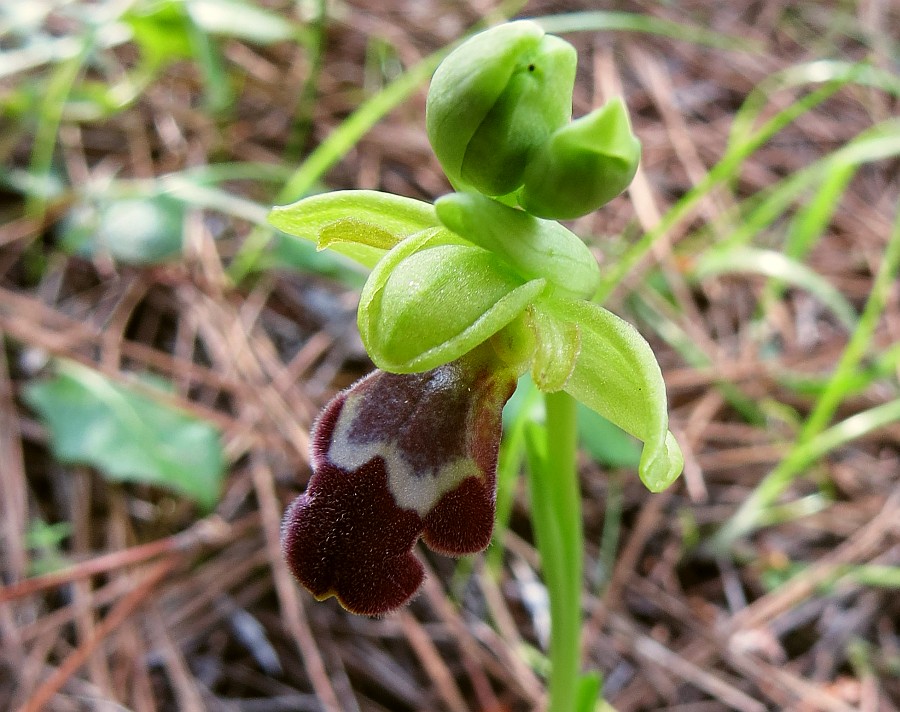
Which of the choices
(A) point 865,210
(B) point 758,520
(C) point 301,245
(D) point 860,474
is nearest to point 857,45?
(A) point 865,210

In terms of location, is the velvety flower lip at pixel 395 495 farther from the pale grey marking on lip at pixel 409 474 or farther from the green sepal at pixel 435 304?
the green sepal at pixel 435 304

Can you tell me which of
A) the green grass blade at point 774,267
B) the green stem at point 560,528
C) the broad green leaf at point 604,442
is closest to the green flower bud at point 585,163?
the green stem at point 560,528

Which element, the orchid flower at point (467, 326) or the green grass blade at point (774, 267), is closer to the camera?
the orchid flower at point (467, 326)

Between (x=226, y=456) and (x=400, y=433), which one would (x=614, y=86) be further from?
(x=400, y=433)

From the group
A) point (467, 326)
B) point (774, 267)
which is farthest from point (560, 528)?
point (774, 267)

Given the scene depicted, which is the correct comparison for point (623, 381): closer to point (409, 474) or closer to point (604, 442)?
point (409, 474)

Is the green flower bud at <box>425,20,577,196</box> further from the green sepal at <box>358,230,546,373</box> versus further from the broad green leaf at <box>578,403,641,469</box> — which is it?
the broad green leaf at <box>578,403,641,469</box>
